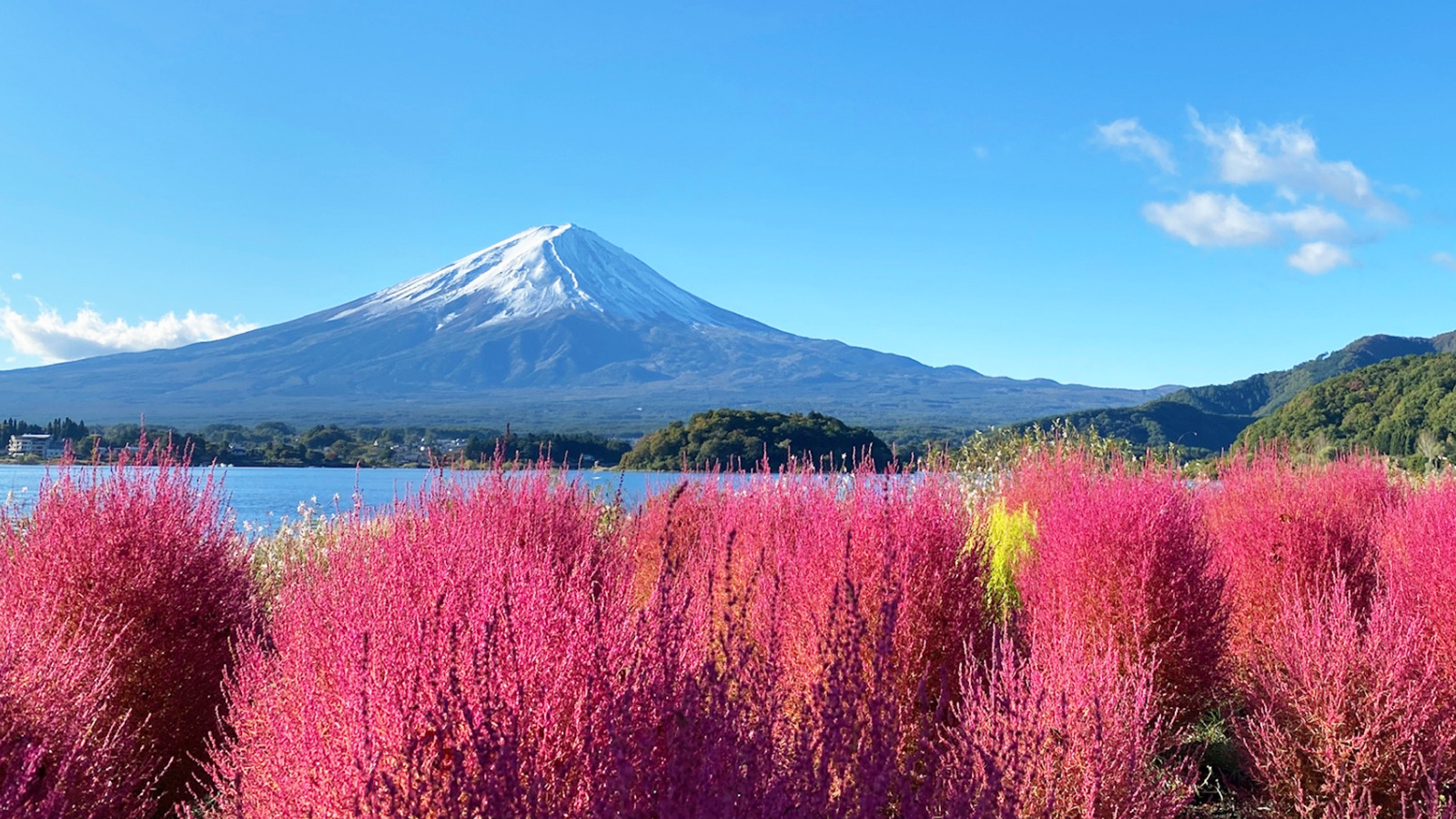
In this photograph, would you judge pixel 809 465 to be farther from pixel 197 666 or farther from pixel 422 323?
pixel 422 323

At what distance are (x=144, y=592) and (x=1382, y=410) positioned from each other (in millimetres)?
30984

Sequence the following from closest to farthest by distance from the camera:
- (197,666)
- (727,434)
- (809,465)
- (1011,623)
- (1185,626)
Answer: (197,666) < (1185,626) < (1011,623) < (809,465) < (727,434)

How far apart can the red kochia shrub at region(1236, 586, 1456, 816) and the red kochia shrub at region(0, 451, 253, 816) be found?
433 cm

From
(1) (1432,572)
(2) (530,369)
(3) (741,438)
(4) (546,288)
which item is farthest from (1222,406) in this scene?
(4) (546,288)

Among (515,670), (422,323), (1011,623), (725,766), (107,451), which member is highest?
(422,323)

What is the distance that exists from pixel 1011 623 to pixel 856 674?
3.39m

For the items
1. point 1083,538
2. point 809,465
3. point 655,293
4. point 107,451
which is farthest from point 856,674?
point 655,293

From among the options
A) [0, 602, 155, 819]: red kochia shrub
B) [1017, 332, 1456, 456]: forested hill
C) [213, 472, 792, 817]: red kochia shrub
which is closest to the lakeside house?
[0, 602, 155, 819]: red kochia shrub

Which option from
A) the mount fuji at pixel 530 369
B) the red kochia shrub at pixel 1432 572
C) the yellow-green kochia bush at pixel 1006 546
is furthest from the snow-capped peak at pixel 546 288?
the red kochia shrub at pixel 1432 572

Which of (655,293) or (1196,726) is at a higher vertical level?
(655,293)

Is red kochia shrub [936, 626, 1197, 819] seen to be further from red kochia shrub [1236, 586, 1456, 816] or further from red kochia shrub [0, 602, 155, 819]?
red kochia shrub [0, 602, 155, 819]

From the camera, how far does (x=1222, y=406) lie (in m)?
65.9

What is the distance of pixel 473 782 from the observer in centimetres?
215

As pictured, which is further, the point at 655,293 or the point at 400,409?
the point at 655,293
